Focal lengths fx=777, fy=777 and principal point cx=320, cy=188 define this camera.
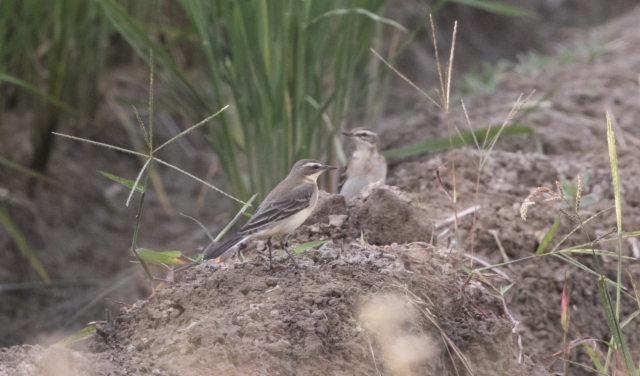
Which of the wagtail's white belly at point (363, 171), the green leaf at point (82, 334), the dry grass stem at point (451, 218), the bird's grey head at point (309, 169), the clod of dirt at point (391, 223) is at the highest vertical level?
the bird's grey head at point (309, 169)

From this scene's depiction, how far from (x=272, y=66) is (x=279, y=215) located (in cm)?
152

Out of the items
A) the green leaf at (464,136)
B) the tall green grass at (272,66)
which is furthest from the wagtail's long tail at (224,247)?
the green leaf at (464,136)

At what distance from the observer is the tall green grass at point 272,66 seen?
16.2 ft

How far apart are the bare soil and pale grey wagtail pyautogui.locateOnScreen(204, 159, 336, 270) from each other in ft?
0.39

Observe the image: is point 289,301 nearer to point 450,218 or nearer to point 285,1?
point 450,218

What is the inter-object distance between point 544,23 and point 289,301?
12142 millimetres

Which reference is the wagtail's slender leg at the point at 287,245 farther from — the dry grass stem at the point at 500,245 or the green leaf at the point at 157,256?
the dry grass stem at the point at 500,245

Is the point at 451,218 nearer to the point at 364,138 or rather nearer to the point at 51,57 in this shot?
the point at 364,138

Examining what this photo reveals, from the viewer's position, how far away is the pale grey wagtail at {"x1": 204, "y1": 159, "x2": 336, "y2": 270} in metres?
3.70

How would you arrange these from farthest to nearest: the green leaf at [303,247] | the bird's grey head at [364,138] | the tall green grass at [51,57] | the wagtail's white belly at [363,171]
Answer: the tall green grass at [51,57], the bird's grey head at [364,138], the wagtail's white belly at [363,171], the green leaf at [303,247]

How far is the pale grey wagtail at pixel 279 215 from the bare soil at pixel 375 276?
118mm

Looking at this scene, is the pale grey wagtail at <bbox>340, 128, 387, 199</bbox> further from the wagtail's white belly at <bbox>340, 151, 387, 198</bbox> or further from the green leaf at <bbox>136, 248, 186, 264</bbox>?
the green leaf at <bbox>136, 248, 186, 264</bbox>

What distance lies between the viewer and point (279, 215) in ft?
12.5

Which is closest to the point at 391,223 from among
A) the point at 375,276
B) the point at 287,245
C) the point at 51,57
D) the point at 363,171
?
the point at 287,245
